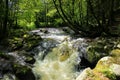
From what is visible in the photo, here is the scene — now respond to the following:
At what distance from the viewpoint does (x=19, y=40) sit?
1886 cm

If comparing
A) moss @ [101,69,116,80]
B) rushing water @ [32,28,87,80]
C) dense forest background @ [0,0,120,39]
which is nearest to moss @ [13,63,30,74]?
rushing water @ [32,28,87,80]

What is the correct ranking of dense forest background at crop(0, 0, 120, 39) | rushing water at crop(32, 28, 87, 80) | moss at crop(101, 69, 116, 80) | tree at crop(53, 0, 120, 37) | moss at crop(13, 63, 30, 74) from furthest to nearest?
dense forest background at crop(0, 0, 120, 39) < tree at crop(53, 0, 120, 37) < rushing water at crop(32, 28, 87, 80) < moss at crop(13, 63, 30, 74) < moss at crop(101, 69, 116, 80)

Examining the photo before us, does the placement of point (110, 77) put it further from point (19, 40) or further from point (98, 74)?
point (19, 40)

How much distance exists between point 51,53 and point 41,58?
37.9 inches

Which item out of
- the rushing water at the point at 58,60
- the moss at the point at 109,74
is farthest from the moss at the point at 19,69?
the moss at the point at 109,74

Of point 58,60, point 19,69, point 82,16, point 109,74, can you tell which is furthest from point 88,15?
point 109,74

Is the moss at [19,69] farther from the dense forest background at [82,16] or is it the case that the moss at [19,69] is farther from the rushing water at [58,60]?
the dense forest background at [82,16]

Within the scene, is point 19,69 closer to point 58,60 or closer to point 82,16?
point 58,60

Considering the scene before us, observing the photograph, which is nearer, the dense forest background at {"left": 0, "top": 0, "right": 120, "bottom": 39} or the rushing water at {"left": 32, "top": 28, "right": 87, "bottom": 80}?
the rushing water at {"left": 32, "top": 28, "right": 87, "bottom": 80}

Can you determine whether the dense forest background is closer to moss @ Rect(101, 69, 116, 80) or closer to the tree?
the tree

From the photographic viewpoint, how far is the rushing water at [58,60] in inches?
514

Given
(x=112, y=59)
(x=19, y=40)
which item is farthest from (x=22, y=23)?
(x=112, y=59)

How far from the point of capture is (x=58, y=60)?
1510 centimetres

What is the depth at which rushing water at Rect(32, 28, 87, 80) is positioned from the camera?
13.0 meters
